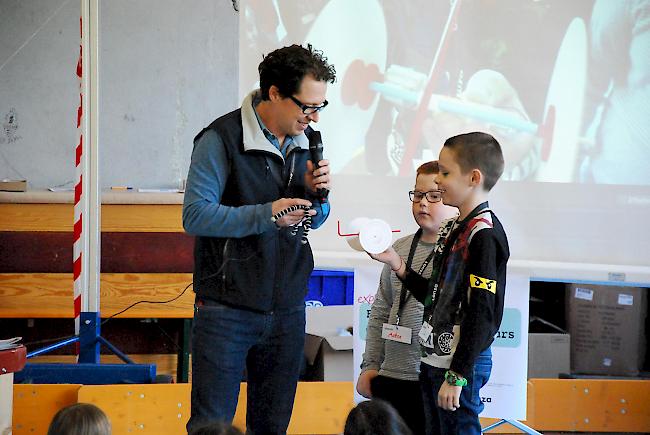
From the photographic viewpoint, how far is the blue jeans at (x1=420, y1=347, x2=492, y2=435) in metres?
2.23

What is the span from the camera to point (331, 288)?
15.5 ft

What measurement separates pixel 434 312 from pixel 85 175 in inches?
81.2

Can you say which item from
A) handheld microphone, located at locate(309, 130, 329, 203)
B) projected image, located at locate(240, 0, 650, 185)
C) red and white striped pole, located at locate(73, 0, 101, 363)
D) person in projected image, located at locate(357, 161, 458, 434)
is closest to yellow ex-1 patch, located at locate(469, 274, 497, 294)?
person in projected image, located at locate(357, 161, 458, 434)

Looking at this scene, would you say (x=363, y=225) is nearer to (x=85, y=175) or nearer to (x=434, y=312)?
(x=434, y=312)

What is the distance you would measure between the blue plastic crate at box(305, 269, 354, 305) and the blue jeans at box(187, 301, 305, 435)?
224 cm

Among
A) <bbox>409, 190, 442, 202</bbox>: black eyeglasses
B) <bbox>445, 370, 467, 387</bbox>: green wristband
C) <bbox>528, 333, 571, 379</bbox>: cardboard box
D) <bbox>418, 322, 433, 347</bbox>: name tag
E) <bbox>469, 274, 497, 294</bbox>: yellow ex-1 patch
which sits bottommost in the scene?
<bbox>528, 333, 571, 379</bbox>: cardboard box

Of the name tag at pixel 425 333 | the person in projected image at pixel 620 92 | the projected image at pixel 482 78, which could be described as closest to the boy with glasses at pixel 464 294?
the name tag at pixel 425 333

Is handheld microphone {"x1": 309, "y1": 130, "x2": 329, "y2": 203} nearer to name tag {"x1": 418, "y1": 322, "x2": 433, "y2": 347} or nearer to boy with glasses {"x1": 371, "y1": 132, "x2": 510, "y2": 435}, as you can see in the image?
boy with glasses {"x1": 371, "y1": 132, "x2": 510, "y2": 435}

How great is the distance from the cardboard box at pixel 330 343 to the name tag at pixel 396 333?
1.22m

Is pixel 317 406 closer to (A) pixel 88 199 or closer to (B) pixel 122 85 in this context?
(A) pixel 88 199

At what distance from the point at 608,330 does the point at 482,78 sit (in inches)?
65.5

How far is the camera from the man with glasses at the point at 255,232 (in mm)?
2258

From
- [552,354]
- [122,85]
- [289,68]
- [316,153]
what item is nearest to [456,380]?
[316,153]

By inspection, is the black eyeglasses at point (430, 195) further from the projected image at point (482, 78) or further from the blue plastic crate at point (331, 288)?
the blue plastic crate at point (331, 288)
